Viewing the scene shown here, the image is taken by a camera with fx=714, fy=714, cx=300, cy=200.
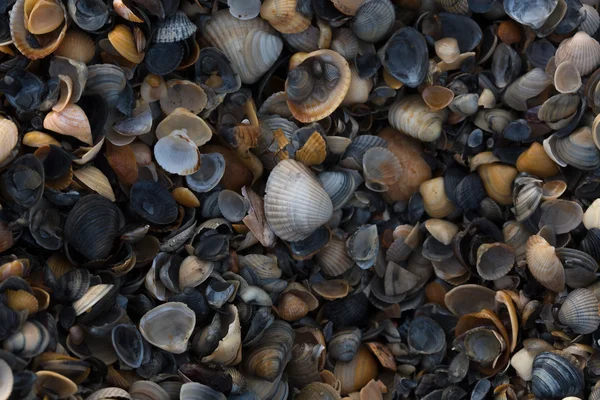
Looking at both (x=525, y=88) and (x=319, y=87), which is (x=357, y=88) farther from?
(x=525, y=88)

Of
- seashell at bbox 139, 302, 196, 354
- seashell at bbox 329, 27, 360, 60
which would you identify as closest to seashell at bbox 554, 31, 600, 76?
seashell at bbox 329, 27, 360, 60

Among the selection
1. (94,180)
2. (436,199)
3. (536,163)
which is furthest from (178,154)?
(536,163)

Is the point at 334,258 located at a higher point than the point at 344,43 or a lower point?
lower

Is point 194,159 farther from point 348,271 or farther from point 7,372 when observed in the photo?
point 7,372

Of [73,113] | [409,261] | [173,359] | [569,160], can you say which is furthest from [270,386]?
[569,160]

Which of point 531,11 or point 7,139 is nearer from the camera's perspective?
point 7,139

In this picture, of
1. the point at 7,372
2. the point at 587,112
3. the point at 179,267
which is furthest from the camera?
the point at 587,112

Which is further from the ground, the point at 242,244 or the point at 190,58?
the point at 190,58

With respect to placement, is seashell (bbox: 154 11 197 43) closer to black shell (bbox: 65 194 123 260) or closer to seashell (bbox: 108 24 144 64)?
seashell (bbox: 108 24 144 64)

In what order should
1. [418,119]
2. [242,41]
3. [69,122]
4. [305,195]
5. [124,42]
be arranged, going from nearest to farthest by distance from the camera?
[69,122] → [124,42] → [305,195] → [242,41] → [418,119]
